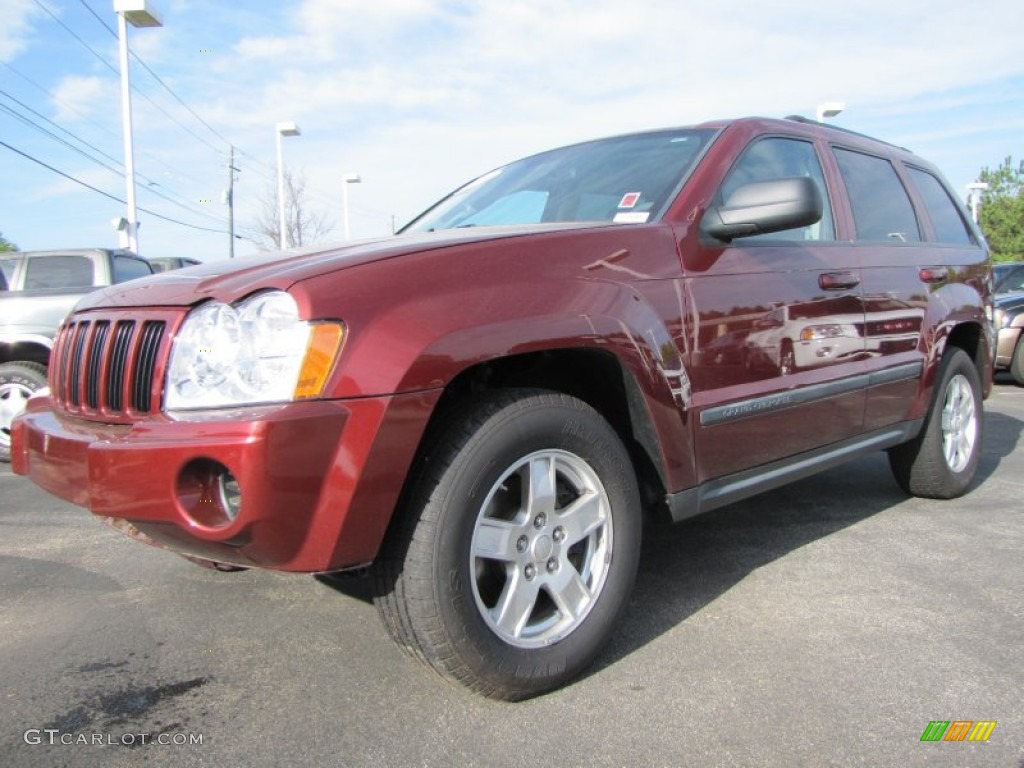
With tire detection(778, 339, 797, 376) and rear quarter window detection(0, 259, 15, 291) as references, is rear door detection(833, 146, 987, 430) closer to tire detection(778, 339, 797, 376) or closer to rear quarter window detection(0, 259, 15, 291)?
tire detection(778, 339, 797, 376)

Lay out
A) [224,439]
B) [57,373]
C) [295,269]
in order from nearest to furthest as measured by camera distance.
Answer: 1. [224,439]
2. [295,269]
3. [57,373]

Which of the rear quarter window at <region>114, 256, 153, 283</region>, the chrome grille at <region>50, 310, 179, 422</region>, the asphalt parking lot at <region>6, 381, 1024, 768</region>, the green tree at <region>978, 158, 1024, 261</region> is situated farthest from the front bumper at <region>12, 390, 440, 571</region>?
the green tree at <region>978, 158, 1024, 261</region>

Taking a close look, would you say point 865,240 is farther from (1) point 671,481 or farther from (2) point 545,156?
(1) point 671,481

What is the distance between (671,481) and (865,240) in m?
1.79

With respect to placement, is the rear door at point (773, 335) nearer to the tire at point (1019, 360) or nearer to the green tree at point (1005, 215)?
the tire at point (1019, 360)

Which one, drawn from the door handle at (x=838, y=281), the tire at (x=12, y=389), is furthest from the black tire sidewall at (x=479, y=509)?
the tire at (x=12, y=389)

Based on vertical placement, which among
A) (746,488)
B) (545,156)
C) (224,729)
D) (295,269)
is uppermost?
(545,156)

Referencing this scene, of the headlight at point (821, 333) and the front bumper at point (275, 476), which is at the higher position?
the headlight at point (821, 333)

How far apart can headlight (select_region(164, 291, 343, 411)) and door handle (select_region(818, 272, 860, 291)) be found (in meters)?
2.11

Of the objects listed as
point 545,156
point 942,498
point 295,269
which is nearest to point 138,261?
point 545,156

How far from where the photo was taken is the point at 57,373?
262 cm

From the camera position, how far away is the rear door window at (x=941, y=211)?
4438 millimetres

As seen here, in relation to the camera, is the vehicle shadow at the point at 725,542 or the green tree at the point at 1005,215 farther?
the green tree at the point at 1005,215

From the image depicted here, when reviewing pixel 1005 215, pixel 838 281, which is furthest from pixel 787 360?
pixel 1005 215
